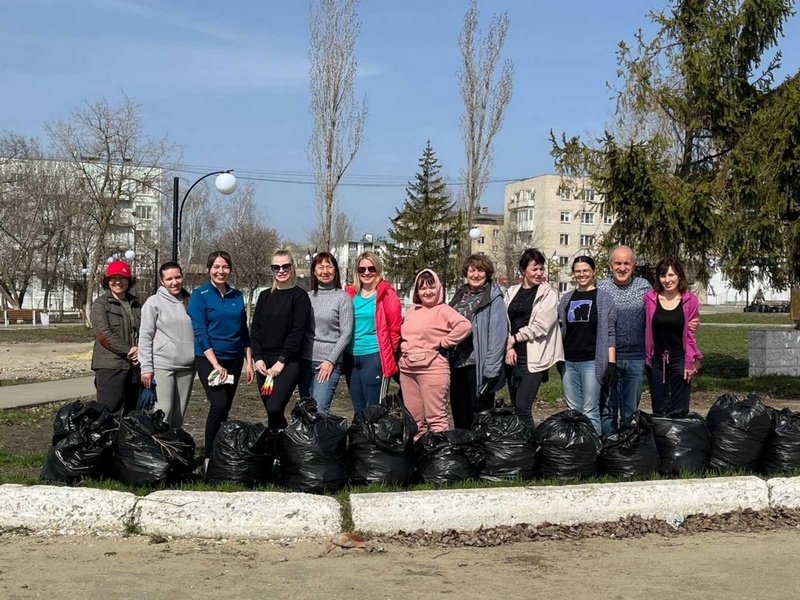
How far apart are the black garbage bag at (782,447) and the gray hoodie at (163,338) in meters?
4.44

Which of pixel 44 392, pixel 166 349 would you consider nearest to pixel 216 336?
pixel 166 349

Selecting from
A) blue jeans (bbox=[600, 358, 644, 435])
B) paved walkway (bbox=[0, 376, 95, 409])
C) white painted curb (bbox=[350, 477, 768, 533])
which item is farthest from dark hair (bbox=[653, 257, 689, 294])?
paved walkway (bbox=[0, 376, 95, 409])

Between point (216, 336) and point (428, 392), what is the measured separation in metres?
1.72

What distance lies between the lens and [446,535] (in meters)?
5.54

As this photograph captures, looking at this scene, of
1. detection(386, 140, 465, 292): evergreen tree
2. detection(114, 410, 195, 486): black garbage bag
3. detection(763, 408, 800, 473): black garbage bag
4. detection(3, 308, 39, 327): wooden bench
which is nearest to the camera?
detection(114, 410, 195, 486): black garbage bag

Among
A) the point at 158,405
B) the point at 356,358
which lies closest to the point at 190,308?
the point at 158,405

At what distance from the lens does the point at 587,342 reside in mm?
7355

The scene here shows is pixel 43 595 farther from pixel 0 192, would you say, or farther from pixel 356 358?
pixel 0 192

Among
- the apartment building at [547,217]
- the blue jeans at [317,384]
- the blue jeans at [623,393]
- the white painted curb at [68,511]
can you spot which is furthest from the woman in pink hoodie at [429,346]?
the apartment building at [547,217]

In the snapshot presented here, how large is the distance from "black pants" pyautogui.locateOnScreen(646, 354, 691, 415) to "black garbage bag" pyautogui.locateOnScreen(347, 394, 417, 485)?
8.56 feet

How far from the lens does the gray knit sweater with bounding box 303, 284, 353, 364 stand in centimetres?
693

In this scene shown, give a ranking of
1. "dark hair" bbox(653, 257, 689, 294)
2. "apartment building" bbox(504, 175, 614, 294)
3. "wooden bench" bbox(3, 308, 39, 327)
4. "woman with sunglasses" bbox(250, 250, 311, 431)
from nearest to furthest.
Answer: "woman with sunglasses" bbox(250, 250, 311, 431) < "dark hair" bbox(653, 257, 689, 294) < "wooden bench" bbox(3, 308, 39, 327) < "apartment building" bbox(504, 175, 614, 294)

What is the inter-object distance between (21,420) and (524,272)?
6.45 meters

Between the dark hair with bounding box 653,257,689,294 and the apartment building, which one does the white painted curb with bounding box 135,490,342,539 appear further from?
the apartment building
